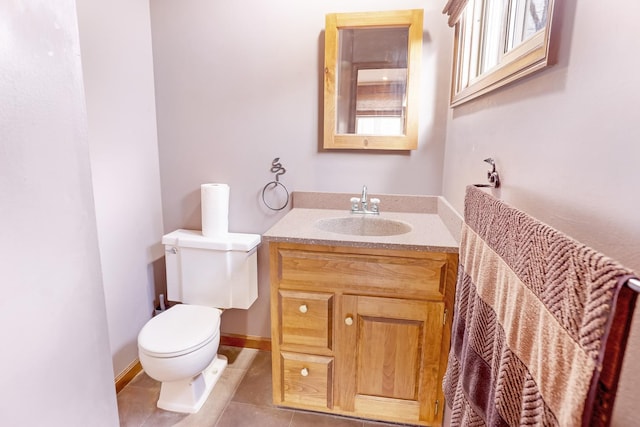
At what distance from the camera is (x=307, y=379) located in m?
1.64

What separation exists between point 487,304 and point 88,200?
3.44 feet

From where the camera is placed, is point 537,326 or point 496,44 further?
point 496,44

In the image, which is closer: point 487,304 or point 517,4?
point 487,304

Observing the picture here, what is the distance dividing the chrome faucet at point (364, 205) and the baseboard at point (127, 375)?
5.03 feet

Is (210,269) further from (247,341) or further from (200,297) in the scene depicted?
(247,341)

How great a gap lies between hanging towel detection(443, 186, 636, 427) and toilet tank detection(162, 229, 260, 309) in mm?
1335

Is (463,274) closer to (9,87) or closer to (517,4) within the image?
(517,4)

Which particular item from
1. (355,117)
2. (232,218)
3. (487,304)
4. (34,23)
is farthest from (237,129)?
(487,304)

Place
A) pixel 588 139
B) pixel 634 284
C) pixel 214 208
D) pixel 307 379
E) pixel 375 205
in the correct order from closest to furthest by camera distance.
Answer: pixel 634 284 → pixel 588 139 → pixel 307 379 → pixel 375 205 → pixel 214 208

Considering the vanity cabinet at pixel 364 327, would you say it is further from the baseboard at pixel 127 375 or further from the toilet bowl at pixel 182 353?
the baseboard at pixel 127 375

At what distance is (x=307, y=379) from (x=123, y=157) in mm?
1474

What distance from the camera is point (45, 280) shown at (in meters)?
0.82

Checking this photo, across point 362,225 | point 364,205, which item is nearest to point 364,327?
point 362,225

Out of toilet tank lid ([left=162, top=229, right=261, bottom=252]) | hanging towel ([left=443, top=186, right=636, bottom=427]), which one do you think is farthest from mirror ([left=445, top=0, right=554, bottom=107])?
toilet tank lid ([left=162, top=229, right=261, bottom=252])
